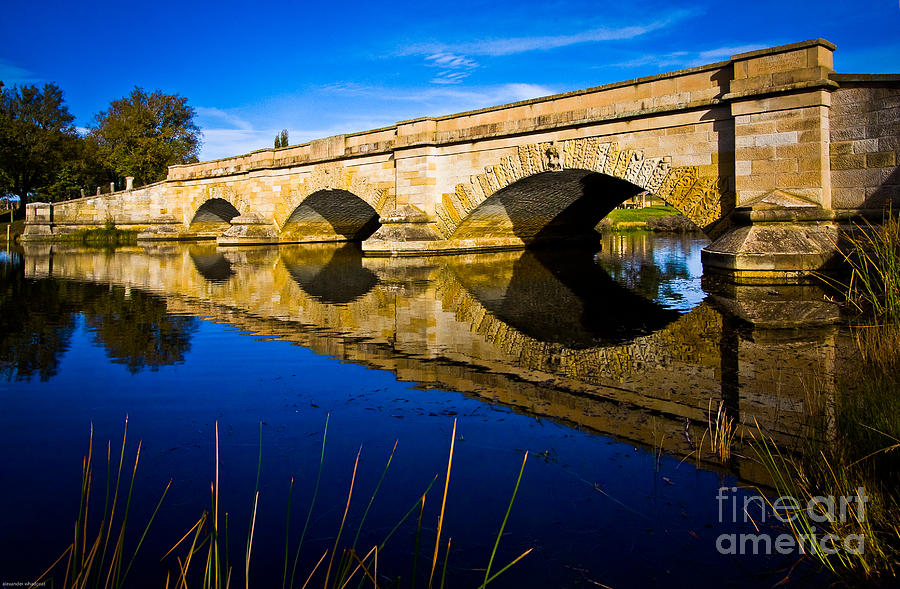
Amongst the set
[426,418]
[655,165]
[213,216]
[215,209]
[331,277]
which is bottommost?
[426,418]

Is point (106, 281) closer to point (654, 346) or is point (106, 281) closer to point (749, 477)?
point (654, 346)

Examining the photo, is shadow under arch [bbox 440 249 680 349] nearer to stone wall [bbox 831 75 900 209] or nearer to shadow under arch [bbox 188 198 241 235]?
stone wall [bbox 831 75 900 209]

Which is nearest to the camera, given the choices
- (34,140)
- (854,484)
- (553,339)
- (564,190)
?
(854,484)

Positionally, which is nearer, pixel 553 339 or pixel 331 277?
pixel 553 339

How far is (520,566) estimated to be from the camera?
2.44 m

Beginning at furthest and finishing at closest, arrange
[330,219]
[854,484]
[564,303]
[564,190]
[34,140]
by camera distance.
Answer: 1. [34,140]
2. [330,219]
3. [564,190]
4. [564,303]
5. [854,484]

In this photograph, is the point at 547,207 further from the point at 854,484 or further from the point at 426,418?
the point at 854,484

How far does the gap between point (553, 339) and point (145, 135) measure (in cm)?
4526

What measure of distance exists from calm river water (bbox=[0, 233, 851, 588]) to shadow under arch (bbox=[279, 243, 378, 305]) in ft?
4.26

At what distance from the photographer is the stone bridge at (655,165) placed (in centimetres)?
1040

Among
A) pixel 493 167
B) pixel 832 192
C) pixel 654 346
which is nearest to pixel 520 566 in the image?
pixel 654 346

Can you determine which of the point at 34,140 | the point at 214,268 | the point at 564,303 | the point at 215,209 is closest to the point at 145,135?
the point at 34,140

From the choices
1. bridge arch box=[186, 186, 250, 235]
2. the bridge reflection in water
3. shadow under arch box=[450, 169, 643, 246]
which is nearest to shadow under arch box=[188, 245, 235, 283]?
the bridge reflection in water

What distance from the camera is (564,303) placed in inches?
379
